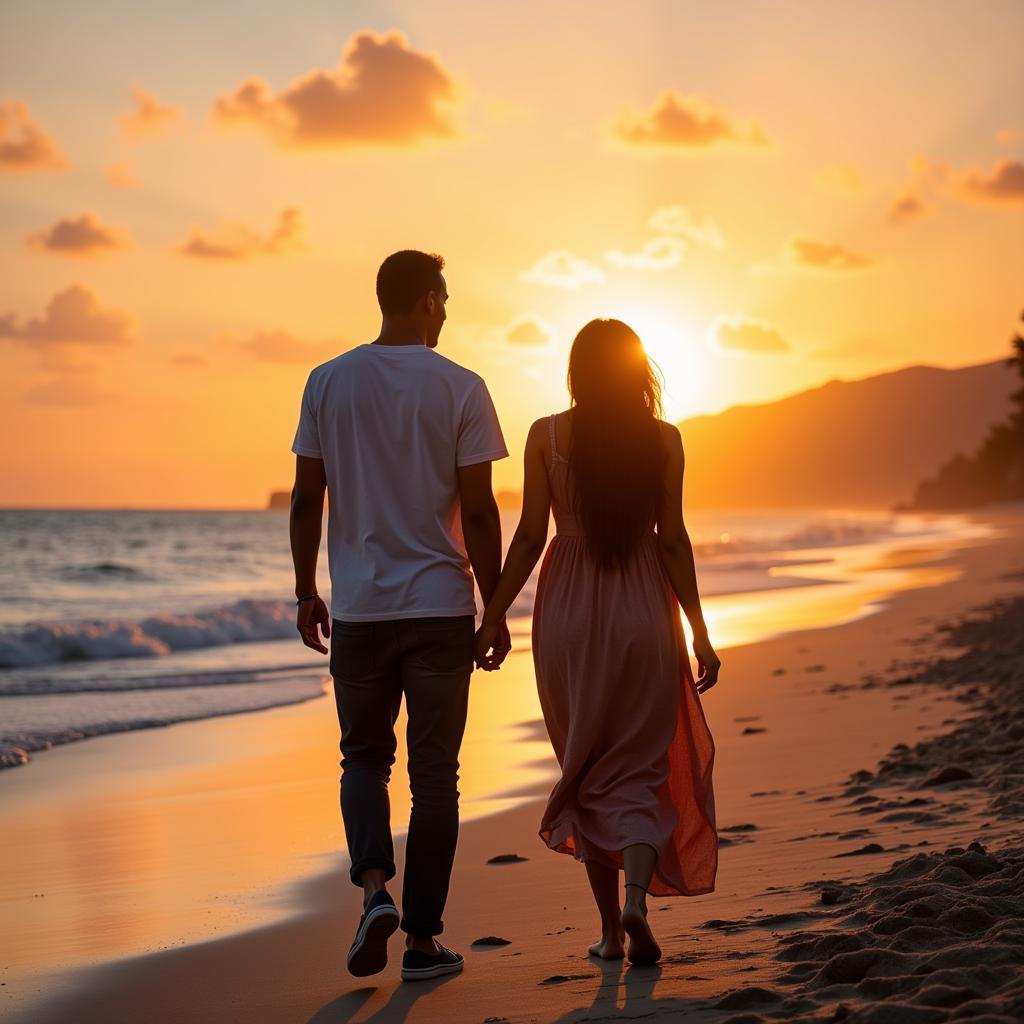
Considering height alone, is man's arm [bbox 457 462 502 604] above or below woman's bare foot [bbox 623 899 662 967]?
above

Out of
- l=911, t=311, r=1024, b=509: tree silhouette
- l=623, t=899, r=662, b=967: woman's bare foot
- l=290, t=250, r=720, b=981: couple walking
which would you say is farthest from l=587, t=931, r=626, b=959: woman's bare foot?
l=911, t=311, r=1024, b=509: tree silhouette

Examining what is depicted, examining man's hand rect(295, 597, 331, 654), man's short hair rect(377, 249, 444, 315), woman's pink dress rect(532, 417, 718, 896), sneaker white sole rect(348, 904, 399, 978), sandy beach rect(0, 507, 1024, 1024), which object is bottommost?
sandy beach rect(0, 507, 1024, 1024)

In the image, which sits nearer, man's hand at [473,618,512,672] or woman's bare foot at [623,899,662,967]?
woman's bare foot at [623,899,662,967]

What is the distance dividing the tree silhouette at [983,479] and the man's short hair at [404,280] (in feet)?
295

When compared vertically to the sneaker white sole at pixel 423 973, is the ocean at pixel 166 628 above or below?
above

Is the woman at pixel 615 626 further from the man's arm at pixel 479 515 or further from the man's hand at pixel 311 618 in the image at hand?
the man's hand at pixel 311 618

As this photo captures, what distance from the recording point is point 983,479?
344 feet

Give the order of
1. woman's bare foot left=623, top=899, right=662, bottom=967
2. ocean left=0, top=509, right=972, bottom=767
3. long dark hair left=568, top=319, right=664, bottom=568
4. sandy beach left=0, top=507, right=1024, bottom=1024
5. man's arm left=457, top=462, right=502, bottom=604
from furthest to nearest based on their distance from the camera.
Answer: ocean left=0, top=509, right=972, bottom=767, long dark hair left=568, top=319, right=664, bottom=568, man's arm left=457, top=462, right=502, bottom=604, woman's bare foot left=623, top=899, right=662, bottom=967, sandy beach left=0, top=507, right=1024, bottom=1024

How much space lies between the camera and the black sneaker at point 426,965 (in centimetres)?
392

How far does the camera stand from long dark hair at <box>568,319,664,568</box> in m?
4.16

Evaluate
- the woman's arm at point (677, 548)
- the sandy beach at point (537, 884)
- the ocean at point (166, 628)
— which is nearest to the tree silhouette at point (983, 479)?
the ocean at point (166, 628)

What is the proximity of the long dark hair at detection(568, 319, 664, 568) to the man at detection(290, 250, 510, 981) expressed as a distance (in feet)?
1.02

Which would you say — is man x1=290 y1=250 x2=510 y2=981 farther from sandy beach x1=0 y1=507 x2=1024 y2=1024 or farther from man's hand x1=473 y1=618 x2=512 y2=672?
sandy beach x1=0 y1=507 x2=1024 y2=1024

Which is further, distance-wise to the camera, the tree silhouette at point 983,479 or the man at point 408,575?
the tree silhouette at point 983,479
